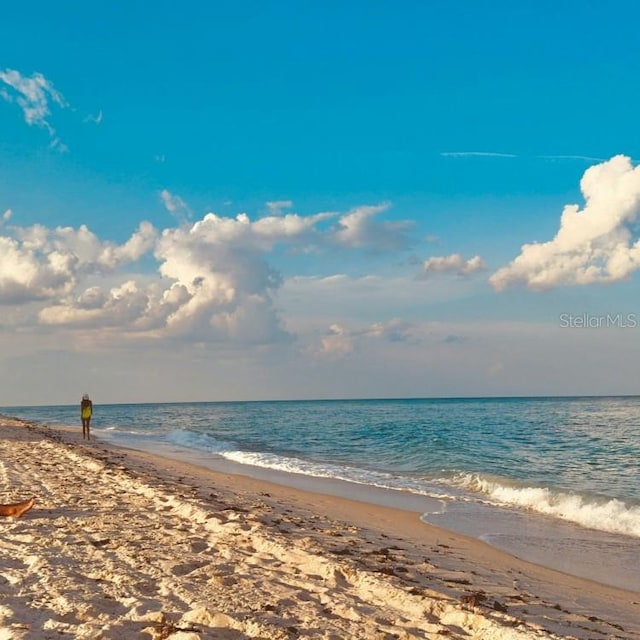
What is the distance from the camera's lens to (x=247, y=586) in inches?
243

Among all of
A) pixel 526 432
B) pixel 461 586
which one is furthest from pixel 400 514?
pixel 526 432

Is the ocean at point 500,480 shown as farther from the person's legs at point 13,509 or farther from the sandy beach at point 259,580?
the person's legs at point 13,509

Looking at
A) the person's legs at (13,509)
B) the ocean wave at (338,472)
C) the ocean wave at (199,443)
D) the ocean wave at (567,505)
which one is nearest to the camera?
the person's legs at (13,509)

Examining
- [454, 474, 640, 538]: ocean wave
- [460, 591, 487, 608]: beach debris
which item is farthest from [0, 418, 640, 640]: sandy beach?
[454, 474, 640, 538]: ocean wave

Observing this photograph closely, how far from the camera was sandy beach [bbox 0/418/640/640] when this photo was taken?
5160mm

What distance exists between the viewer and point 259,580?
6.44 m

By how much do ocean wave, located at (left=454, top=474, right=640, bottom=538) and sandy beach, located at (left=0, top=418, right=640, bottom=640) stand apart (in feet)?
13.6

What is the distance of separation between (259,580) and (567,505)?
10.1m

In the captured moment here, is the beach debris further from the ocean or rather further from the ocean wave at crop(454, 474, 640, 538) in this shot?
the ocean wave at crop(454, 474, 640, 538)

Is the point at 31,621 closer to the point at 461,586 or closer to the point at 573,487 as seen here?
the point at 461,586

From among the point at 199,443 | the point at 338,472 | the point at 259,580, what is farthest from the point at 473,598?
the point at 199,443

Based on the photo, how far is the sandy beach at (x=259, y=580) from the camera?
5.16m

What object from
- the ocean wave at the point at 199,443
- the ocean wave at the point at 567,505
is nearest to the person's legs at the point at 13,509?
the ocean wave at the point at 567,505

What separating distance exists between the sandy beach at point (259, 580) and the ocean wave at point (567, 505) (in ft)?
13.6
